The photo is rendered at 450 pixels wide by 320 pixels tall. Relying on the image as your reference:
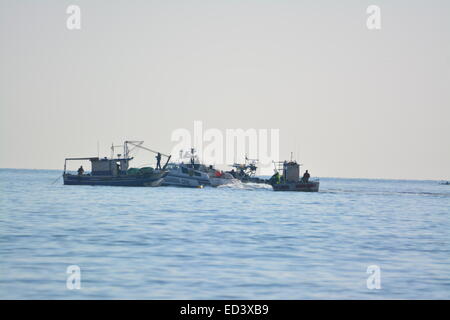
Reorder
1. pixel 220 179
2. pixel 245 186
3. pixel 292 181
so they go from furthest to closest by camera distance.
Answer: pixel 245 186, pixel 220 179, pixel 292 181

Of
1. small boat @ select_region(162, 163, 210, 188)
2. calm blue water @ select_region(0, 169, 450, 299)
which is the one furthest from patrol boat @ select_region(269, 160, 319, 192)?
calm blue water @ select_region(0, 169, 450, 299)

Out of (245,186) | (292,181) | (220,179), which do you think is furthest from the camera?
(245,186)

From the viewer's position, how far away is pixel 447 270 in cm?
2397

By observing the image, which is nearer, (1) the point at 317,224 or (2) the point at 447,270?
(2) the point at 447,270

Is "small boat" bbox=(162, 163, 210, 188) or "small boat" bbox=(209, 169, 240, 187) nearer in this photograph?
"small boat" bbox=(162, 163, 210, 188)

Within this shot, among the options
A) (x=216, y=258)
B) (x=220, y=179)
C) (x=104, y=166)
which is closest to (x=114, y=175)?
(x=104, y=166)

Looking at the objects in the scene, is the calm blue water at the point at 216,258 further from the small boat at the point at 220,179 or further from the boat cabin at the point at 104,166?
the small boat at the point at 220,179

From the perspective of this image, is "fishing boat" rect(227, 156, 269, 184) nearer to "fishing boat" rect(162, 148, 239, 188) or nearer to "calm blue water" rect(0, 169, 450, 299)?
"fishing boat" rect(162, 148, 239, 188)

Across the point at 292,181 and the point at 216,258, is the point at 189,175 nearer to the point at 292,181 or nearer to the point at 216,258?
the point at 292,181

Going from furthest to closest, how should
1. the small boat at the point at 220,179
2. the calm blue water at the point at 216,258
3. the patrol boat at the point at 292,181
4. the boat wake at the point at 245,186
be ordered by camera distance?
the boat wake at the point at 245,186 < the small boat at the point at 220,179 < the patrol boat at the point at 292,181 < the calm blue water at the point at 216,258

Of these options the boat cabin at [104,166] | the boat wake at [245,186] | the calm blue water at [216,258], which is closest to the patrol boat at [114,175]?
the boat cabin at [104,166]

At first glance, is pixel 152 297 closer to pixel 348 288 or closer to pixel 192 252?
pixel 348 288
